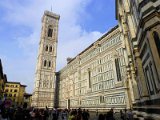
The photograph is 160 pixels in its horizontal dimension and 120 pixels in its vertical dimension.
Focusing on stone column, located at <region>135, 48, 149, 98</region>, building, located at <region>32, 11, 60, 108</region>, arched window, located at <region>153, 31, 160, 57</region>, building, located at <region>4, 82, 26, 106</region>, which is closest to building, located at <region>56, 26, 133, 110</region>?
building, located at <region>32, 11, 60, 108</region>

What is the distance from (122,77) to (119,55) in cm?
491

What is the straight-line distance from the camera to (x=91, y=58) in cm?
4338

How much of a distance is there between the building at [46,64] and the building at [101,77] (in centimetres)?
1125

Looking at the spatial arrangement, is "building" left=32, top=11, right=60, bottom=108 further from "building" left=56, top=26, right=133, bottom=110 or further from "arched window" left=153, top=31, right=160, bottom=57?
"arched window" left=153, top=31, right=160, bottom=57

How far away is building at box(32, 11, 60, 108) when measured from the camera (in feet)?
201

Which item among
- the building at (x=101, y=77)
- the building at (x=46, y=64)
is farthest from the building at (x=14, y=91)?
the building at (x=101, y=77)

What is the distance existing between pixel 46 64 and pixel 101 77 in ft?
116

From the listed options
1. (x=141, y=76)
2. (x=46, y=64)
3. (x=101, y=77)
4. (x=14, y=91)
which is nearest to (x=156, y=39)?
(x=141, y=76)

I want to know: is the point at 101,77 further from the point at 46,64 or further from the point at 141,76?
the point at 46,64

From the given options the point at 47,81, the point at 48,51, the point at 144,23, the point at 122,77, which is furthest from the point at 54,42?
the point at 144,23

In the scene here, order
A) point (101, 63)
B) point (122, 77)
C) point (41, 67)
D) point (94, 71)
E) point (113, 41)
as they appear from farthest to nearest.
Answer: point (41, 67), point (94, 71), point (101, 63), point (113, 41), point (122, 77)

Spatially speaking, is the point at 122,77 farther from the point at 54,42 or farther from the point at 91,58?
the point at 54,42

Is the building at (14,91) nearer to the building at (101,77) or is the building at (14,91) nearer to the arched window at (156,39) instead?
the building at (101,77)

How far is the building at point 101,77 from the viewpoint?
3033cm
